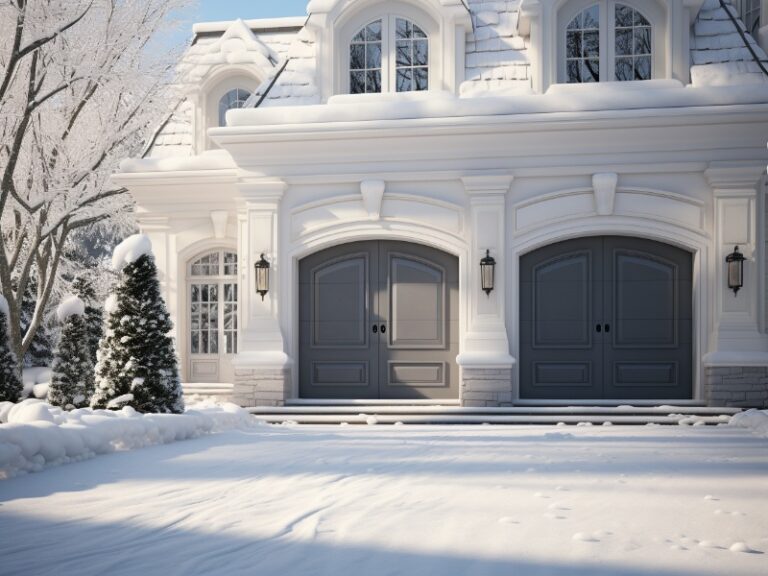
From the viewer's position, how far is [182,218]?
1367 centimetres

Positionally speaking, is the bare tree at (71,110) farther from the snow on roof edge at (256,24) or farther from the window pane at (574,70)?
the window pane at (574,70)

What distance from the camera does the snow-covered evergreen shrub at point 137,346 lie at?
884 centimetres

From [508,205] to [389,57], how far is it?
3092 millimetres

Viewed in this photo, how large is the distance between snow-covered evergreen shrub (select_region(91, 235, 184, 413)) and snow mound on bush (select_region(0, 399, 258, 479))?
1.68ft

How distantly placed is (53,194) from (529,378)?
855 centimetres

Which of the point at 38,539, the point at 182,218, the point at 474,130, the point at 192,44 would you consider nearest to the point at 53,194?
the point at 182,218

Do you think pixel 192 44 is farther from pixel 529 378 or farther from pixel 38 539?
pixel 38 539

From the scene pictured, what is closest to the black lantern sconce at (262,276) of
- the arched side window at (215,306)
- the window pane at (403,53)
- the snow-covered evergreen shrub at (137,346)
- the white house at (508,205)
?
the white house at (508,205)

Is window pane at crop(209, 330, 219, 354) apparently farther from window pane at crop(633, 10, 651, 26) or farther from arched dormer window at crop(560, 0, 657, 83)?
window pane at crop(633, 10, 651, 26)

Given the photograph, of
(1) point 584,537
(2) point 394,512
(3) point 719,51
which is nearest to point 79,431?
(2) point 394,512

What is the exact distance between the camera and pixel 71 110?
13930 millimetres

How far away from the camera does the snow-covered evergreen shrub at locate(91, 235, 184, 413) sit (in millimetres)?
8836

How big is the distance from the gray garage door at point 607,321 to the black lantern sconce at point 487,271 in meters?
0.66

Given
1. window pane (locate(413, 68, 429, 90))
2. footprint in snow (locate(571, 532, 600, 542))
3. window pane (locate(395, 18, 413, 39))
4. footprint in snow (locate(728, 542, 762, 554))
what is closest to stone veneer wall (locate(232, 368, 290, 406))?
window pane (locate(413, 68, 429, 90))
